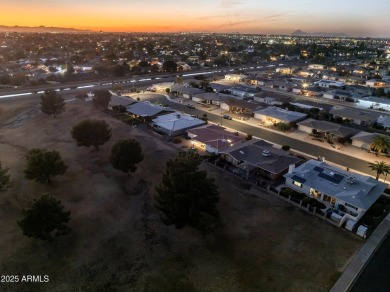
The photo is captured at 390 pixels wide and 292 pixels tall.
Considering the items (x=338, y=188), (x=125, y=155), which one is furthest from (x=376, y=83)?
(x=125, y=155)

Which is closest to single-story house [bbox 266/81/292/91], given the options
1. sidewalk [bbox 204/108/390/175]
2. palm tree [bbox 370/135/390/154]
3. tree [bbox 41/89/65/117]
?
sidewalk [bbox 204/108/390/175]

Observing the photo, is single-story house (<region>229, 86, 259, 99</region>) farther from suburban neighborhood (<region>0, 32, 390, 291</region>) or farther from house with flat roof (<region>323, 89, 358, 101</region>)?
house with flat roof (<region>323, 89, 358, 101</region>)

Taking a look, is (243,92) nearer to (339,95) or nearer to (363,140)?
(339,95)

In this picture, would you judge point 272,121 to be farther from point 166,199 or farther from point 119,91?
point 119,91

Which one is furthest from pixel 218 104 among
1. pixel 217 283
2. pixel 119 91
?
pixel 217 283

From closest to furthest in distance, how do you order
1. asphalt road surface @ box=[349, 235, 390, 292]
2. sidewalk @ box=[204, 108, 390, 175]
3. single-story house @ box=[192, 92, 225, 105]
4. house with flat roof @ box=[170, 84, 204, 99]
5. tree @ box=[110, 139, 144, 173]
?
asphalt road surface @ box=[349, 235, 390, 292], tree @ box=[110, 139, 144, 173], sidewalk @ box=[204, 108, 390, 175], single-story house @ box=[192, 92, 225, 105], house with flat roof @ box=[170, 84, 204, 99]

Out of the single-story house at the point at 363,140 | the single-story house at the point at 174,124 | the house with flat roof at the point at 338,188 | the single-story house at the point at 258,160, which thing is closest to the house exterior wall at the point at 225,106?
the single-story house at the point at 174,124

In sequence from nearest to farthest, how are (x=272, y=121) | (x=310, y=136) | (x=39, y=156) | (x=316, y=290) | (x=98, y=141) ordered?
(x=316, y=290), (x=39, y=156), (x=98, y=141), (x=310, y=136), (x=272, y=121)
